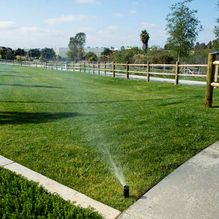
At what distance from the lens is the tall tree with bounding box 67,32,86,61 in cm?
8012

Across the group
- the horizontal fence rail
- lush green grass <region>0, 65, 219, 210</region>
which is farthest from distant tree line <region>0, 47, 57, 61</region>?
lush green grass <region>0, 65, 219, 210</region>

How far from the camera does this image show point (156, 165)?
13.1 feet

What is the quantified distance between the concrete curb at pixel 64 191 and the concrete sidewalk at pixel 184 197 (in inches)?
6.3

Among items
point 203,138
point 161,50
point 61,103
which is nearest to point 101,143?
point 203,138

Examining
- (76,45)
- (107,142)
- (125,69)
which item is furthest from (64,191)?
(76,45)

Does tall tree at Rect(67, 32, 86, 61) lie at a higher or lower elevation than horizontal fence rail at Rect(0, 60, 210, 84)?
higher

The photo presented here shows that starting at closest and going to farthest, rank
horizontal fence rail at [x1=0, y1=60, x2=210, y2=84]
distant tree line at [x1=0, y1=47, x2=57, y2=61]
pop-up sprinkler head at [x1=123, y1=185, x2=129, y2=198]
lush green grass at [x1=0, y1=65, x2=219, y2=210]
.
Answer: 1. pop-up sprinkler head at [x1=123, y1=185, x2=129, y2=198]
2. lush green grass at [x1=0, y1=65, x2=219, y2=210]
3. horizontal fence rail at [x1=0, y1=60, x2=210, y2=84]
4. distant tree line at [x1=0, y1=47, x2=57, y2=61]

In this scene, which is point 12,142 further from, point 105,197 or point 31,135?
point 105,197

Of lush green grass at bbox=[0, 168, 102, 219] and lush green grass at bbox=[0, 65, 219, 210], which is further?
lush green grass at bbox=[0, 65, 219, 210]

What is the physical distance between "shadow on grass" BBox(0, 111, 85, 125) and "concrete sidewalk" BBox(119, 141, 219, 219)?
3612 millimetres

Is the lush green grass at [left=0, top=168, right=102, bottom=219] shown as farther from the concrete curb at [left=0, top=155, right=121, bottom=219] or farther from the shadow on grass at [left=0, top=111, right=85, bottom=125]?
the shadow on grass at [left=0, top=111, right=85, bottom=125]

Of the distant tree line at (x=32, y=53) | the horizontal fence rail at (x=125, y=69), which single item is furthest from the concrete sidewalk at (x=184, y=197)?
the distant tree line at (x=32, y=53)

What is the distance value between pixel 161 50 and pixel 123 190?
3865 centimetres

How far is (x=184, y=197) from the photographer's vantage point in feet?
10.6
